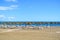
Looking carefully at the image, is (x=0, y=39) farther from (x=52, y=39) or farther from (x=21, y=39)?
(x=52, y=39)

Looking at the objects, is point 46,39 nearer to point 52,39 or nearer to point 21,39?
point 52,39

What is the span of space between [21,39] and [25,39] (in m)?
0.36

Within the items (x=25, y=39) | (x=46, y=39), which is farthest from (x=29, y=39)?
(x=46, y=39)

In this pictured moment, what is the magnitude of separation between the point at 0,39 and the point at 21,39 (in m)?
1.86

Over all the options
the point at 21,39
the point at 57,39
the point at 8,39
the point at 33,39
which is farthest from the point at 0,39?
the point at 57,39

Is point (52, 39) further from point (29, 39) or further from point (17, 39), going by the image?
point (17, 39)

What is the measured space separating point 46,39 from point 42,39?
1.18 feet

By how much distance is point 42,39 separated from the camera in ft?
48.1

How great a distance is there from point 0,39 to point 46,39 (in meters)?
4.10

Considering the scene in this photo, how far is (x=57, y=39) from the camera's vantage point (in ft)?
48.0

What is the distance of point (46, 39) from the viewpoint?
14680mm

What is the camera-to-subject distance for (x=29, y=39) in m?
14.7

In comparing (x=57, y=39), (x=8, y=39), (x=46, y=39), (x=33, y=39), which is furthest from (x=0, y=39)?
(x=57, y=39)

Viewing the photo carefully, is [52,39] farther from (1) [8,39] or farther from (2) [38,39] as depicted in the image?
(1) [8,39]
